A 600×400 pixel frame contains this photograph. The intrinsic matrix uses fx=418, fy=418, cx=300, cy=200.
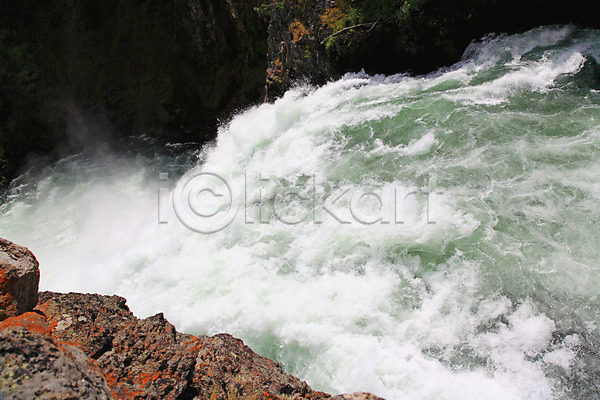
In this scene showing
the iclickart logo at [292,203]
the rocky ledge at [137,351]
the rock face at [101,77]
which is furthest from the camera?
the rock face at [101,77]

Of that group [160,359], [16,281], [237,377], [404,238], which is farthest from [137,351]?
[404,238]

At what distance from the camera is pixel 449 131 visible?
7883mm

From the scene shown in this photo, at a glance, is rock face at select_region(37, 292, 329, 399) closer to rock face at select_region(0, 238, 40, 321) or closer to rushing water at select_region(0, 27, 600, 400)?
rock face at select_region(0, 238, 40, 321)

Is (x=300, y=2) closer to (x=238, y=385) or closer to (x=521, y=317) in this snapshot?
(x=521, y=317)

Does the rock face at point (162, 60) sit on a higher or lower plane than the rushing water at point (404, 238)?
higher

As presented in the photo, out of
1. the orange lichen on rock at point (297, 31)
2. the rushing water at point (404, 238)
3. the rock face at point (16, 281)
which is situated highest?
the orange lichen on rock at point (297, 31)

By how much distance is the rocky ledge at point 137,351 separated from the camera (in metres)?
3.42

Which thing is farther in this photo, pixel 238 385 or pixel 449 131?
pixel 449 131

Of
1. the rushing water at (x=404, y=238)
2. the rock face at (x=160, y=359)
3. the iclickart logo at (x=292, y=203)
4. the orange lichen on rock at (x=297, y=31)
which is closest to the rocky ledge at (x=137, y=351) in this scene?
the rock face at (x=160, y=359)

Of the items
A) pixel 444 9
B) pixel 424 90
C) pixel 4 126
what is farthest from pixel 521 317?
pixel 4 126

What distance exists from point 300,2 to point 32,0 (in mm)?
10888

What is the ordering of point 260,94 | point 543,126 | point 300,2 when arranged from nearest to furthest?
point 543,126, point 300,2, point 260,94

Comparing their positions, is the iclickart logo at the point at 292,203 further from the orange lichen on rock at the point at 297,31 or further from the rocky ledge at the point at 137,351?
the orange lichen on rock at the point at 297,31

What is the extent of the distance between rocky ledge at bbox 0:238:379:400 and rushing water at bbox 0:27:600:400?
157 cm
